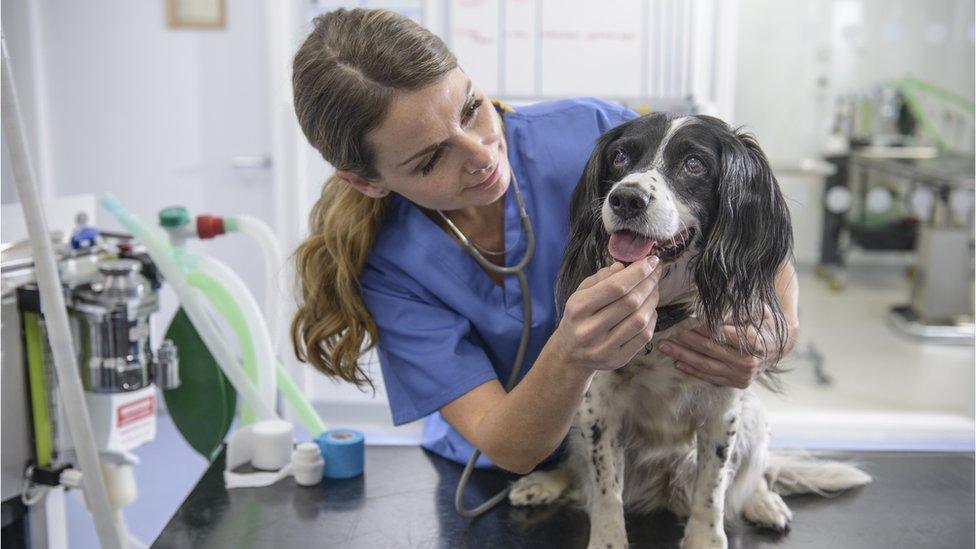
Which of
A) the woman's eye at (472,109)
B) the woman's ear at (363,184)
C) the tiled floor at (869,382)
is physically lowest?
the tiled floor at (869,382)

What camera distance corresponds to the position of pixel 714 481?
133 centimetres


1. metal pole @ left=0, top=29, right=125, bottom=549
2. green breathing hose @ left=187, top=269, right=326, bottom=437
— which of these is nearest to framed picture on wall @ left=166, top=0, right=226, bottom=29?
green breathing hose @ left=187, top=269, right=326, bottom=437

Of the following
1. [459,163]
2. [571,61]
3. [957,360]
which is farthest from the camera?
[957,360]

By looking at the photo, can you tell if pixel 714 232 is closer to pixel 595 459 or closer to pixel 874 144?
pixel 595 459

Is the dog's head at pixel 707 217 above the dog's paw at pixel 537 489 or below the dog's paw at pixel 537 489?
above

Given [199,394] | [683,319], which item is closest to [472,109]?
[683,319]

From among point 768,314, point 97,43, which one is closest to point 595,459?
A: point 768,314

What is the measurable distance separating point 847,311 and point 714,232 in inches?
182

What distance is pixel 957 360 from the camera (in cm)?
453

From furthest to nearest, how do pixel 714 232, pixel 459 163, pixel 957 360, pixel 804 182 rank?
pixel 804 182, pixel 957 360, pixel 459 163, pixel 714 232

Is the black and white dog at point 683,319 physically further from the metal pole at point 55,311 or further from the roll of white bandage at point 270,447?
the metal pole at point 55,311

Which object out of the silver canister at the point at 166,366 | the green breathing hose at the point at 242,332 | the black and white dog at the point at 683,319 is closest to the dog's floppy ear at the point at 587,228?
the black and white dog at the point at 683,319

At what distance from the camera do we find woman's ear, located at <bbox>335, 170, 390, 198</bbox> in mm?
1420

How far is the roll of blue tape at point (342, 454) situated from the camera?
157 cm
